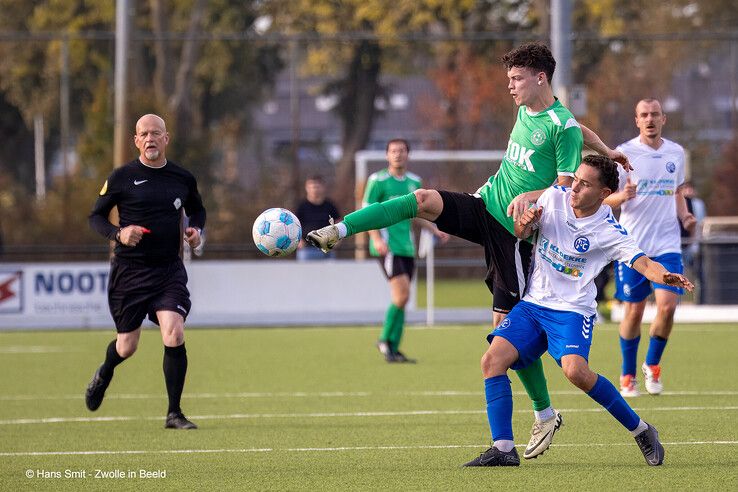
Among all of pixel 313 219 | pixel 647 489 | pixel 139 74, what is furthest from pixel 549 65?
pixel 139 74

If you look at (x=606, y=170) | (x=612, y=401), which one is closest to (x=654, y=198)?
(x=606, y=170)

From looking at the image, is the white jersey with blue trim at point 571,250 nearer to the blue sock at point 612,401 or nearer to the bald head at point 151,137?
the blue sock at point 612,401

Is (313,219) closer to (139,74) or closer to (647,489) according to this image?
(647,489)

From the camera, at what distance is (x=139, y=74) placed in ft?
118

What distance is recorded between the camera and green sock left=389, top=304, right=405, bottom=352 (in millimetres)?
14641

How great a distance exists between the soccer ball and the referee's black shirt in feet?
8.09

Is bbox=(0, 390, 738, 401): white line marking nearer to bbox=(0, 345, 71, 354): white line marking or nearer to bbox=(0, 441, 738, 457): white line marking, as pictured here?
bbox=(0, 441, 738, 457): white line marking

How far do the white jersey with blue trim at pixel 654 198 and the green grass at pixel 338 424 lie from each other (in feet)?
4.09

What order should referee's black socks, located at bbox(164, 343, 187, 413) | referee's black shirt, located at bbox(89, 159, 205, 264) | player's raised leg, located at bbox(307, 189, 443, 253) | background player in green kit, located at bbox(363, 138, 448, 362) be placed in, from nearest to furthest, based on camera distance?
player's raised leg, located at bbox(307, 189, 443, 253), referee's black socks, located at bbox(164, 343, 187, 413), referee's black shirt, located at bbox(89, 159, 205, 264), background player in green kit, located at bbox(363, 138, 448, 362)

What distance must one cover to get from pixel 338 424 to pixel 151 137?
2376 mm

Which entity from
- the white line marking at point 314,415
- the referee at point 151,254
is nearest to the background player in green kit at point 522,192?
the white line marking at point 314,415

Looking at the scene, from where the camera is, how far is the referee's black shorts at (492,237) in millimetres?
7566

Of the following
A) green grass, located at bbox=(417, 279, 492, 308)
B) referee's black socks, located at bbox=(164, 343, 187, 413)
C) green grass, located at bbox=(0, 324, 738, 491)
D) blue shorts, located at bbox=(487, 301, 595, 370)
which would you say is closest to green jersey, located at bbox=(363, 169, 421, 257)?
green grass, located at bbox=(0, 324, 738, 491)

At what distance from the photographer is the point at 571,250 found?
7.30 m
